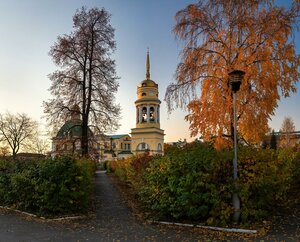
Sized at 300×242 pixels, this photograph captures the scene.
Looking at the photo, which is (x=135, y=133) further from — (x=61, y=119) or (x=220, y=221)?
(x=220, y=221)

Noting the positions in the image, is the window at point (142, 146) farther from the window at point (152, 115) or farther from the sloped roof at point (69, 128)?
the sloped roof at point (69, 128)

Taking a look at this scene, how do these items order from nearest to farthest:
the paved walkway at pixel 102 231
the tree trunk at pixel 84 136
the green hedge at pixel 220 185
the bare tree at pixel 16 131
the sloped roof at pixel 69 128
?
the paved walkway at pixel 102 231 < the green hedge at pixel 220 185 < the tree trunk at pixel 84 136 < the sloped roof at pixel 69 128 < the bare tree at pixel 16 131

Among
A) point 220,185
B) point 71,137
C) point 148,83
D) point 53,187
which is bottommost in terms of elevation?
point 53,187

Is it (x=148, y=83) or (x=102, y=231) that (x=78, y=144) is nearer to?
(x=102, y=231)

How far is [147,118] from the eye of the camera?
6638 centimetres

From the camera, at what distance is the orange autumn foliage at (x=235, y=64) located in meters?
11.2

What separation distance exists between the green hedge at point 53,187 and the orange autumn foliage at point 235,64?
457cm

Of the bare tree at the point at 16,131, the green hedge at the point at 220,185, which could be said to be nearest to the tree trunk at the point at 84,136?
the green hedge at the point at 220,185

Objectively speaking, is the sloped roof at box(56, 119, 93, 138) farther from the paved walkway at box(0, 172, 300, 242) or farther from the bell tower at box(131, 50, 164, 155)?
the bell tower at box(131, 50, 164, 155)

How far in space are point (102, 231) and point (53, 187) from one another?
9.72 feet

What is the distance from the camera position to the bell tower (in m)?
63.6

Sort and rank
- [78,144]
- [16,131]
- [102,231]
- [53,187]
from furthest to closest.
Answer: [16,131], [78,144], [53,187], [102,231]

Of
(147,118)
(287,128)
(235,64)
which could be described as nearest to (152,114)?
(147,118)

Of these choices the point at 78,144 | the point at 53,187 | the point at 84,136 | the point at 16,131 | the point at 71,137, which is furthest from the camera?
the point at 16,131
